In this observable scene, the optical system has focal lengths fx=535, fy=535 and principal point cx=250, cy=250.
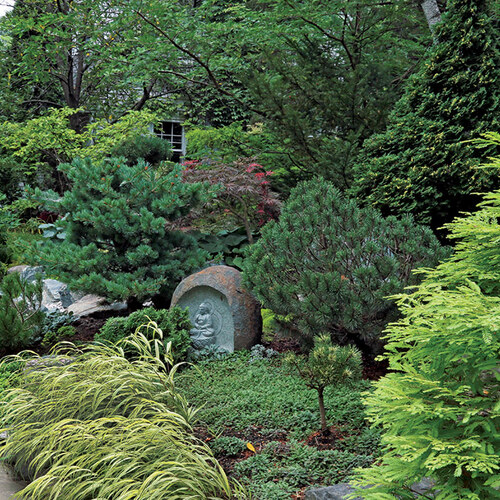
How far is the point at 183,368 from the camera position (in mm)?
5660

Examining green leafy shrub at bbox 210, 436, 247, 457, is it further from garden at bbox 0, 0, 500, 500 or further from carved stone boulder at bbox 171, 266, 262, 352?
carved stone boulder at bbox 171, 266, 262, 352

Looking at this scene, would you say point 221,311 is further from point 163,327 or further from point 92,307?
point 92,307

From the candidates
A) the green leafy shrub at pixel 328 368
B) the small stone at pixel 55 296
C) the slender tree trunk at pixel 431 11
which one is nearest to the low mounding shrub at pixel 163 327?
the green leafy shrub at pixel 328 368

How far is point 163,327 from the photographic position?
5.60m

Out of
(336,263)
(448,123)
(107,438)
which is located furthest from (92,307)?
(448,123)

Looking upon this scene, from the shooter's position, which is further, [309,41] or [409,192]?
[309,41]

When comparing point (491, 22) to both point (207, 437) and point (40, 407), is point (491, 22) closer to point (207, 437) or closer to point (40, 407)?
point (207, 437)

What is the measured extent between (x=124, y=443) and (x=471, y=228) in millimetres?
2484

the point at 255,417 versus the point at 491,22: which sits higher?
the point at 491,22

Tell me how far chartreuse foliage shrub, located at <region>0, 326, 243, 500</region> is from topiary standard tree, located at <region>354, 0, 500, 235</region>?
299 centimetres

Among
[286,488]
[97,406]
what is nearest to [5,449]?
[97,406]

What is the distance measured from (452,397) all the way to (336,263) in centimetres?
315

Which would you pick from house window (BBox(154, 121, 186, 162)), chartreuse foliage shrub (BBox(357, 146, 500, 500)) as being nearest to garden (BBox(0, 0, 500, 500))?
chartreuse foliage shrub (BBox(357, 146, 500, 500))

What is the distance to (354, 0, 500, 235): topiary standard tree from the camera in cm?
505
